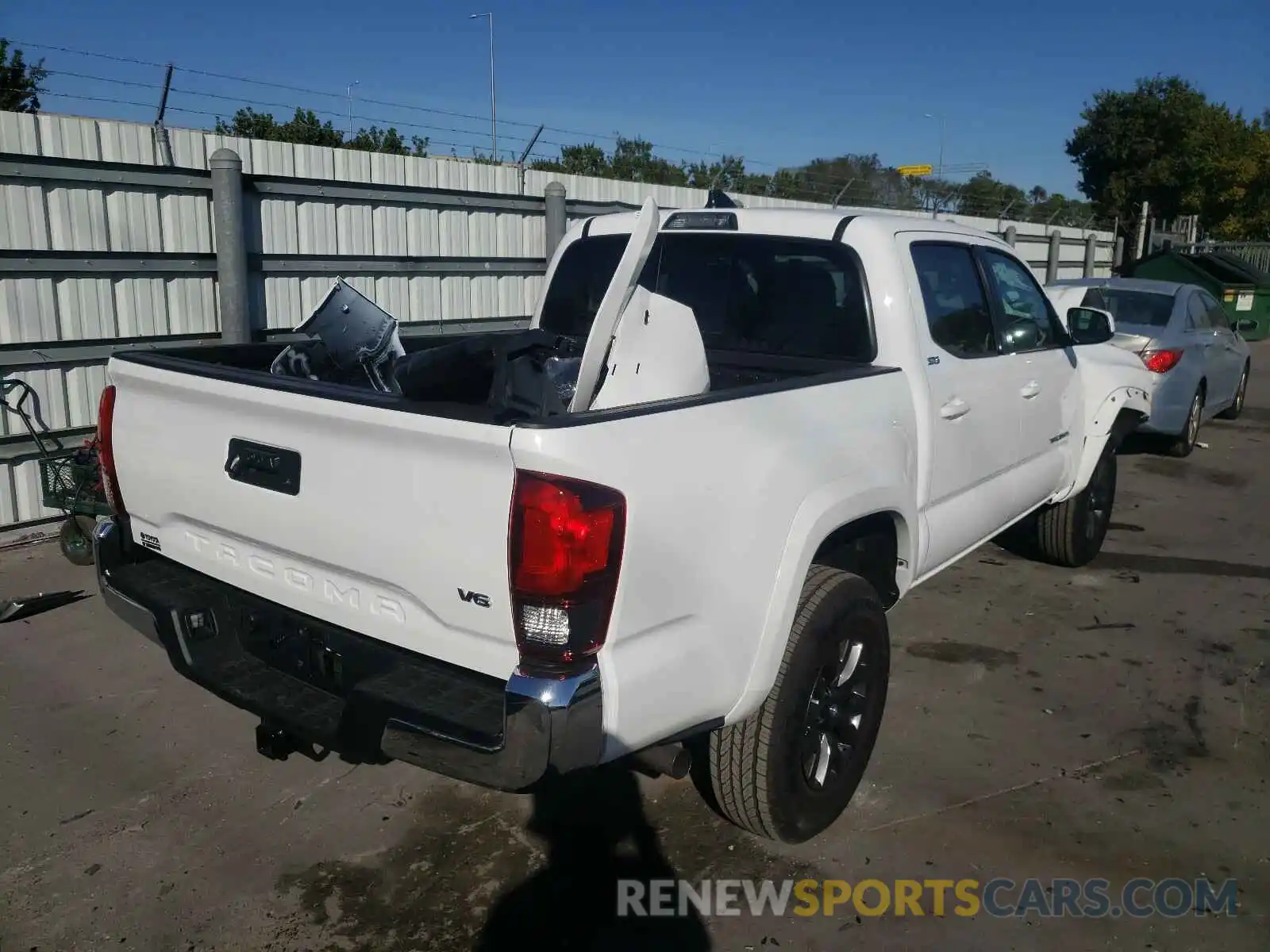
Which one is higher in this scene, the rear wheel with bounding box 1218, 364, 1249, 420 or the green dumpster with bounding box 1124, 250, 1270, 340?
the green dumpster with bounding box 1124, 250, 1270, 340

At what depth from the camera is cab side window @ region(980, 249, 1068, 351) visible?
4.66 meters

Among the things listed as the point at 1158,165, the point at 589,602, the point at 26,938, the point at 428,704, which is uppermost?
the point at 1158,165

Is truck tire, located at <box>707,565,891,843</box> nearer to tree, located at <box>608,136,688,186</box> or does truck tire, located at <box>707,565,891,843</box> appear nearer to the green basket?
the green basket

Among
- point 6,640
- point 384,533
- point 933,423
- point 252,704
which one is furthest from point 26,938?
point 933,423

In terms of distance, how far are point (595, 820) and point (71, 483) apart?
4.24 meters

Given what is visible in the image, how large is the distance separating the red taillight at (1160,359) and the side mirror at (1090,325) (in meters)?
4.10

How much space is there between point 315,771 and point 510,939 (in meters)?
1.26

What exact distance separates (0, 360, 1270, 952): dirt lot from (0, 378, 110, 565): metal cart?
2.73ft

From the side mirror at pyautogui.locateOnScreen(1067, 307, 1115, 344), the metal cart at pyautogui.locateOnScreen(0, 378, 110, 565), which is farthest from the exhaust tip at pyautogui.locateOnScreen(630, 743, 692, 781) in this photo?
the metal cart at pyautogui.locateOnScreen(0, 378, 110, 565)

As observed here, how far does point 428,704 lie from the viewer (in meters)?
2.42

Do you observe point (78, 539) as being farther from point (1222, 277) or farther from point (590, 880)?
point (1222, 277)

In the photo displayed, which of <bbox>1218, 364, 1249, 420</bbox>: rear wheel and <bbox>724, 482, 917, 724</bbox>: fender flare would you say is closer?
<bbox>724, 482, 917, 724</bbox>: fender flare

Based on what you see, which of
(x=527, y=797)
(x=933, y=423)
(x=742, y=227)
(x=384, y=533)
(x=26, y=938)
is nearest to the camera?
(x=384, y=533)

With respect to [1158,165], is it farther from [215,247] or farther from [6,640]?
[6,640]
